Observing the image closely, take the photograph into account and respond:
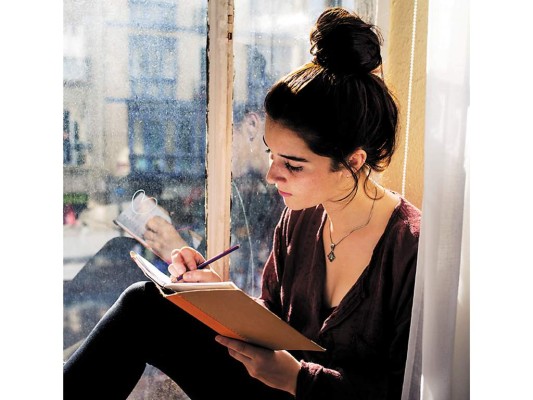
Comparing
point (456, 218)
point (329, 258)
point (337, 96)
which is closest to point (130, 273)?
point (329, 258)

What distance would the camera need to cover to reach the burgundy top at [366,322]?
3.63ft

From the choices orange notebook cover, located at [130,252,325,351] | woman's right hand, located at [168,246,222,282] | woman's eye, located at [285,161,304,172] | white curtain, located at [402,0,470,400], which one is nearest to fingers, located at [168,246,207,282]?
woman's right hand, located at [168,246,222,282]

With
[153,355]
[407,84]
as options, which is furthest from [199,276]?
[407,84]

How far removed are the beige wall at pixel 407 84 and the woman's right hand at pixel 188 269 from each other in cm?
53

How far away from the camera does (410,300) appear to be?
1127 mm

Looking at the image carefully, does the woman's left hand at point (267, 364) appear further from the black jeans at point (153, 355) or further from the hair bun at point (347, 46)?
the hair bun at point (347, 46)

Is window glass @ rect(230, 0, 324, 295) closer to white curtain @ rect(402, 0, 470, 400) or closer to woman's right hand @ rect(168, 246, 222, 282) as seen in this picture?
woman's right hand @ rect(168, 246, 222, 282)

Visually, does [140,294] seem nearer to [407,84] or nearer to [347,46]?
[347,46]

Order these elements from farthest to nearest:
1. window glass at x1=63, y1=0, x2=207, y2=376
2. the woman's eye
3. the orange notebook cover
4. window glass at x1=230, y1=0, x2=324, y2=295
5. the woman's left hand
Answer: window glass at x1=230, y1=0, x2=324, y2=295 → window glass at x1=63, y1=0, x2=207, y2=376 → the woman's eye → the woman's left hand → the orange notebook cover

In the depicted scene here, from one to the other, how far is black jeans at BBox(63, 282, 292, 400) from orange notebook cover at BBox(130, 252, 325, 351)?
140 mm

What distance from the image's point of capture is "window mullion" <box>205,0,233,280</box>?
1.53 metres

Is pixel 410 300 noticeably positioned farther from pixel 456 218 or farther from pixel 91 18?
pixel 91 18

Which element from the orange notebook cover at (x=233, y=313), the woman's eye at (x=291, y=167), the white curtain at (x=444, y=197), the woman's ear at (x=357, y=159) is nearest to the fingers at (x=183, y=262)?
the orange notebook cover at (x=233, y=313)
